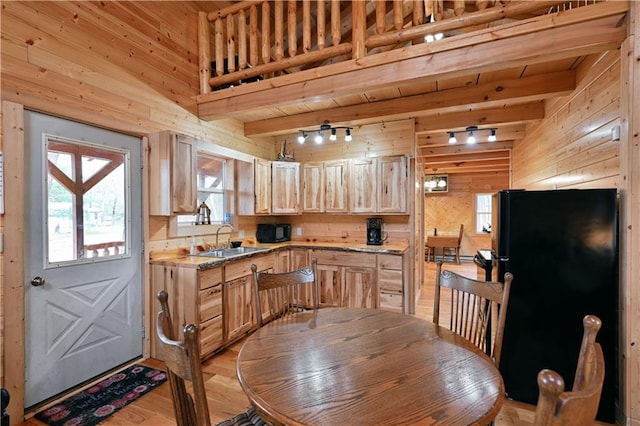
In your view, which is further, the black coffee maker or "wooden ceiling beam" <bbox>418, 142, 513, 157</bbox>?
"wooden ceiling beam" <bbox>418, 142, 513, 157</bbox>

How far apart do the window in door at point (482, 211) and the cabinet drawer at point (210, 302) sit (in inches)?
308

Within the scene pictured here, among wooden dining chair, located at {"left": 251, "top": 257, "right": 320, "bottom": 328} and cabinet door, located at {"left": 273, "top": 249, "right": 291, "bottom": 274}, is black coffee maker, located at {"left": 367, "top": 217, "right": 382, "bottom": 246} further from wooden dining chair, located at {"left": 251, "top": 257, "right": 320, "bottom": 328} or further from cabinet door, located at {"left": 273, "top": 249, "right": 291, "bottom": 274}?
wooden dining chair, located at {"left": 251, "top": 257, "right": 320, "bottom": 328}

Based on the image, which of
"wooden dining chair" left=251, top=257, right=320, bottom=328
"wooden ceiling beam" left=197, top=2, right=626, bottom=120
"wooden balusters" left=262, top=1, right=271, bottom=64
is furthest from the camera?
"wooden balusters" left=262, top=1, right=271, bottom=64

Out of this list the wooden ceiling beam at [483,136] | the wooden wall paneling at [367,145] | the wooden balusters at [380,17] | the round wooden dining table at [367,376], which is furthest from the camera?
the wooden ceiling beam at [483,136]

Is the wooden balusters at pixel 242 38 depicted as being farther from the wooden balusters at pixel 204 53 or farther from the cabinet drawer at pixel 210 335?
the cabinet drawer at pixel 210 335

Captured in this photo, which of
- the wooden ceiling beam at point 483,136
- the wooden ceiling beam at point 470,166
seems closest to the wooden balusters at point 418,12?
the wooden ceiling beam at point 483,136

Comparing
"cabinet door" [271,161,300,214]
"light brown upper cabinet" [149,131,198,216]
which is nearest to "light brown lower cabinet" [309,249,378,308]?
"cabinet door" [271,161,300,214]

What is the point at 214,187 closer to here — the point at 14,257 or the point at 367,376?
the point at 14,257

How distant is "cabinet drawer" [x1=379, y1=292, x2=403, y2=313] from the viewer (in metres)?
3.51

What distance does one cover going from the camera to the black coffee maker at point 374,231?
4.09 metres

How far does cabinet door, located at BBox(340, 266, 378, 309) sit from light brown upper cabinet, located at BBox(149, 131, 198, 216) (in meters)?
2.09

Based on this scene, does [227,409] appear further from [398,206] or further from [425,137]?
[425,137]

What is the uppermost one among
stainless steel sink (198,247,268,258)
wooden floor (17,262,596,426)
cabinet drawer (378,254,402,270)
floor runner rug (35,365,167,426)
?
stainless steel sink (198,247,268,258)

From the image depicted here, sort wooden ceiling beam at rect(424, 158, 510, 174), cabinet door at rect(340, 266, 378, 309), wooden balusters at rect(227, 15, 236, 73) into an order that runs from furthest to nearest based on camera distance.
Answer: wooden ceiling beam at rect(424, 158, 510, 174) < cabinet door at rect(340, 266, 378, 309) < wooden balusters at rect(227, 15, 236, 73)
